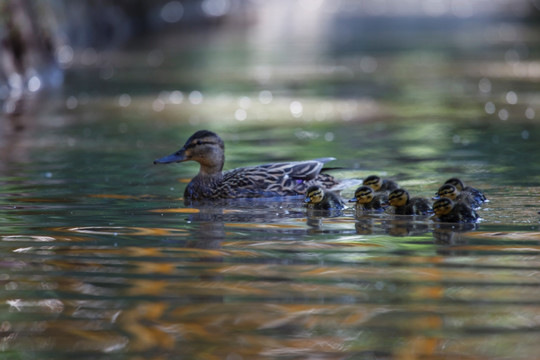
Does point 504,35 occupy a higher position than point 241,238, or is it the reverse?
point 504,35

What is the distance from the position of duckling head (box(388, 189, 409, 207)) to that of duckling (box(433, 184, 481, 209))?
1.10 feet

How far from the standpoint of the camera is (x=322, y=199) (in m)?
9.24

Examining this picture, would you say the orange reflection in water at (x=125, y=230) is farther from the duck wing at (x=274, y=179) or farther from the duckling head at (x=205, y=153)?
the duckling head at (x=205, y=153)

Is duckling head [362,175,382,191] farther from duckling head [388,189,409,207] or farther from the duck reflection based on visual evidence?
the duck reflection

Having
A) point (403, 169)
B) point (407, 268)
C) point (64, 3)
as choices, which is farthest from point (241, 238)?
point (64, 3)

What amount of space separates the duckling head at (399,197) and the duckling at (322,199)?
56cm

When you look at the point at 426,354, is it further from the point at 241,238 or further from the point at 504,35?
the point at 504,35

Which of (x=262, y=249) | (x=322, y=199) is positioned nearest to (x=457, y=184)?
(x=322, y=199)

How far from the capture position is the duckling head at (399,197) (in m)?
8.80

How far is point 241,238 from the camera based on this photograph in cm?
800

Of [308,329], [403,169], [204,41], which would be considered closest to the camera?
[308,329]

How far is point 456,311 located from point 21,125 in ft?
36.3

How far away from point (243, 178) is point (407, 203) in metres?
1.73

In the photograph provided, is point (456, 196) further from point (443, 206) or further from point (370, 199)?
point (370, 199)
